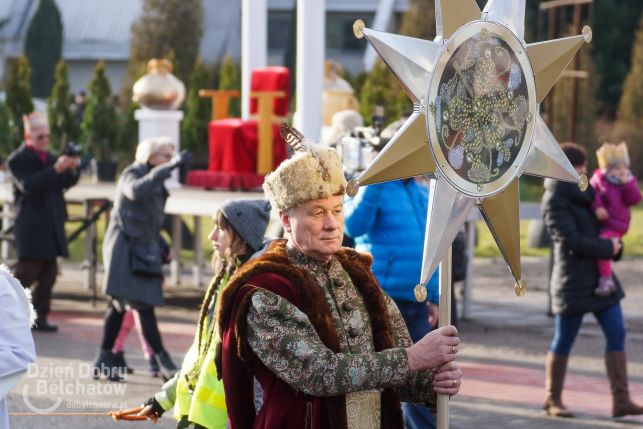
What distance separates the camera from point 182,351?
10766mm

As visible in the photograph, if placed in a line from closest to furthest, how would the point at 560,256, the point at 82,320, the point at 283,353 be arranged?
the point at 283,353 → the point at 560,256 → the point at 82,320

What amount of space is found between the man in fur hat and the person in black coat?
4.23m

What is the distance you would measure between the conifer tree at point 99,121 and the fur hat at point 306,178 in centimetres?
1886

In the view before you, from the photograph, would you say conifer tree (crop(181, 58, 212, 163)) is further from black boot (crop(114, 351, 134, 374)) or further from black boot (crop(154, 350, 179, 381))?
black boot (crop(154, 350, 179, 381))

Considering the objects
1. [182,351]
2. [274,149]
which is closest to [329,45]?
[274,149]

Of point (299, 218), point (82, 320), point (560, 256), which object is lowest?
point (82, 320)

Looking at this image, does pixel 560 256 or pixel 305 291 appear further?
pixel 560 256

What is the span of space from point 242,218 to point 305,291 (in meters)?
1.70

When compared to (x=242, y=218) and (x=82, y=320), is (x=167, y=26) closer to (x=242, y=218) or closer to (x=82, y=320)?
(x=82, y=320)

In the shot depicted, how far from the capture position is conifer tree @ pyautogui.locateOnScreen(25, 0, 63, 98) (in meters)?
45.7

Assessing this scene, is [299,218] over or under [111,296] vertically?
over

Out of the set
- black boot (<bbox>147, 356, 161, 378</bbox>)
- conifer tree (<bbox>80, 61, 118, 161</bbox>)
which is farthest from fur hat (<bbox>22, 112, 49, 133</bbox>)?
conifer tree (<bbox>80, 61, 118, 161</bbox>)

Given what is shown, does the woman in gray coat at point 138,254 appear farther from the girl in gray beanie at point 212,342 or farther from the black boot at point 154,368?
the girl in gray beanie at point 212,342

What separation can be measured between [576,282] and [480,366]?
83.3 inches
